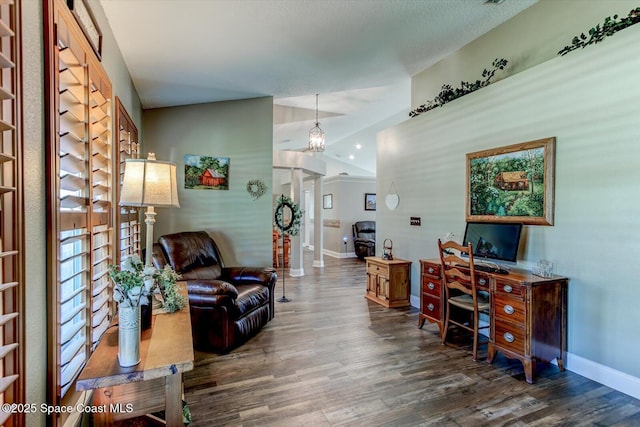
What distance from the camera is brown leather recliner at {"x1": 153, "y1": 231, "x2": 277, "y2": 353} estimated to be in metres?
2.93

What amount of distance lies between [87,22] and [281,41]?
1647 millimetres

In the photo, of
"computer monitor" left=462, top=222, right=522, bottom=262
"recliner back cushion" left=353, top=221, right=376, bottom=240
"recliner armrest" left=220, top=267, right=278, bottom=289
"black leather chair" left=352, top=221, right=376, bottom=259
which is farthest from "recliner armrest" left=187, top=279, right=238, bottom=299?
"recliner back cushion" left=353, top=221, right=376, bottom=240

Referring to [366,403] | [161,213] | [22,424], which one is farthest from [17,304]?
[161,213]

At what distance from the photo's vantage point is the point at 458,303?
3094 millimetres

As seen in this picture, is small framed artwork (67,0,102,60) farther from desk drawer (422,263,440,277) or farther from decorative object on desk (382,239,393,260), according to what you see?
decorative object on desk (382,239,393,260)

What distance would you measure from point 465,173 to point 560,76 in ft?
4.07

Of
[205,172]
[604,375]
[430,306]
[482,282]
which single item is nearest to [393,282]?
[430,306]

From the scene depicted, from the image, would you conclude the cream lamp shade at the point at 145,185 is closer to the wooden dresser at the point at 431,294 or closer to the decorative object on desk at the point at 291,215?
the wooden dresser at the point at 431,294

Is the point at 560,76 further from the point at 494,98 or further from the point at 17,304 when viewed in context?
the point at 17,304

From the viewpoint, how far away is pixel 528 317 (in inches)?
98.5

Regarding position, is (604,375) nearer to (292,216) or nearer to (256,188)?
(292,216)

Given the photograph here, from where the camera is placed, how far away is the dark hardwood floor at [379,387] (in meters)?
2.04

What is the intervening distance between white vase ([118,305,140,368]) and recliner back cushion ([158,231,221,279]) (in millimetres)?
2120

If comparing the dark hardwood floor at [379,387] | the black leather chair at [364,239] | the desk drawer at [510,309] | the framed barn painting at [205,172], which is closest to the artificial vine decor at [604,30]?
the desk drawer at [510,309]
